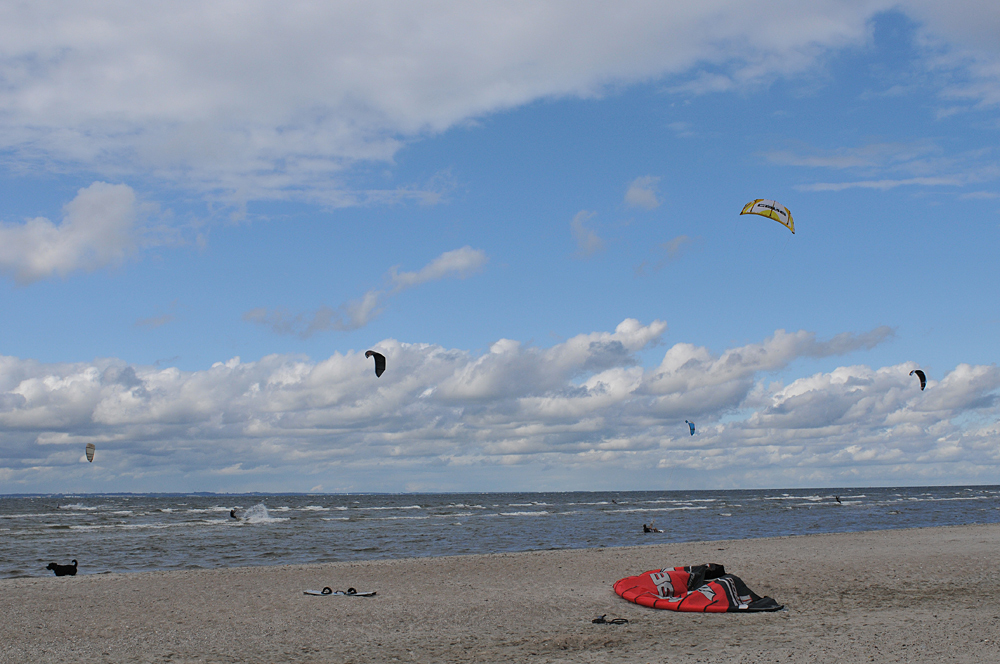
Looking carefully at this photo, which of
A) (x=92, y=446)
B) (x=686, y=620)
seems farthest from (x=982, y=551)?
(x=92, y=446)

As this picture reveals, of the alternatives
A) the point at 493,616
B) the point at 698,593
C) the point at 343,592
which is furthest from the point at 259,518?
the point at 698,593

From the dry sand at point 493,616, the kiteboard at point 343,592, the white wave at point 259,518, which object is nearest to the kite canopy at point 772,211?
the dry sand at point 493,616

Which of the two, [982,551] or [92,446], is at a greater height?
[92,446]

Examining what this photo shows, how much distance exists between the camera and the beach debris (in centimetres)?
1777

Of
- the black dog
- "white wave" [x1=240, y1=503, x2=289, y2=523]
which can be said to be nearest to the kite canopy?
the black dog

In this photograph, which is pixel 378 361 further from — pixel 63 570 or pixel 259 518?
pixel 259 518

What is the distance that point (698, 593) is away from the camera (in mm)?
11164

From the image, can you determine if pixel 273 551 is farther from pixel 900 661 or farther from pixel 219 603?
pixel 900 661

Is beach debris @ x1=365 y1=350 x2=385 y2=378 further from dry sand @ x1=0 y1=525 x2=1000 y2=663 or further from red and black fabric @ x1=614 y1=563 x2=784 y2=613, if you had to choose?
red and black fabric @ x1=614 y1=563 x2=784 y2=613

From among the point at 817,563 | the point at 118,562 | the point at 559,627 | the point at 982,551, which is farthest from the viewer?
the point at 118,562

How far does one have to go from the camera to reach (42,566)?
66.0ft

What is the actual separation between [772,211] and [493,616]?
44.1ft

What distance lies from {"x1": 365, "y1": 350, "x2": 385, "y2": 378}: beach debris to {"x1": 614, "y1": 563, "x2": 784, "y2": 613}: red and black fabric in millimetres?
8069

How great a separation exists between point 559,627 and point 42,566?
1657cm
